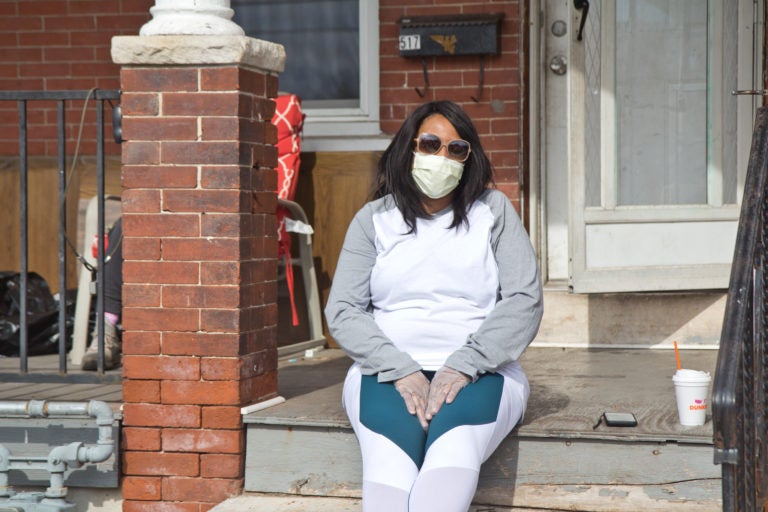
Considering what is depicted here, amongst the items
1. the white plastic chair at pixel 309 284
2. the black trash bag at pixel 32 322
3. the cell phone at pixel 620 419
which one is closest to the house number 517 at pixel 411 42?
the white plastic chair at pixel 309 284

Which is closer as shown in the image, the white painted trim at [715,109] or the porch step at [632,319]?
the white painted trim at [715,109]

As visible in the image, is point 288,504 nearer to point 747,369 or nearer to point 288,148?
point 747,369

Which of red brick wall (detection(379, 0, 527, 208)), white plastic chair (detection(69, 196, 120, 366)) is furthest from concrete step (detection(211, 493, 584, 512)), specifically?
red brick wall (detection(379, 0, 527, 208))

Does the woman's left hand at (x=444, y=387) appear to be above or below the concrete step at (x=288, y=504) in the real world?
above

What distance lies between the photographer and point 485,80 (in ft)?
19.8

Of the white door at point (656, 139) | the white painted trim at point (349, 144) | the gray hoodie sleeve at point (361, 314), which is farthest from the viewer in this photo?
the white painted trim at point (349, 144)

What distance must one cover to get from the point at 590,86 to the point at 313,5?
6.04 ft

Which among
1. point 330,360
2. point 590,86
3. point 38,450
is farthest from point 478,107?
point 38,450

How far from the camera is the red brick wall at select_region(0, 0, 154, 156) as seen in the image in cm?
646

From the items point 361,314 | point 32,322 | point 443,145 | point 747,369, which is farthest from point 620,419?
point 32,322

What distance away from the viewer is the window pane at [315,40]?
250 inches

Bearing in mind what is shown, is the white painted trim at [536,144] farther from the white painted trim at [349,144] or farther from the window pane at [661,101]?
the white painted trim at [349,144]

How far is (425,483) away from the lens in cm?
313

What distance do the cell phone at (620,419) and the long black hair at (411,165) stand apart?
32.8 inches
